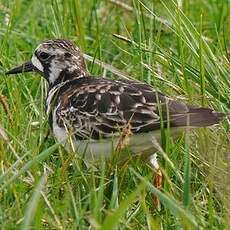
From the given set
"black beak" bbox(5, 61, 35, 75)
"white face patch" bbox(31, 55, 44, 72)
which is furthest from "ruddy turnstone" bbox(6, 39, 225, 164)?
"black beak" bbox(5, 61, 35, 75)

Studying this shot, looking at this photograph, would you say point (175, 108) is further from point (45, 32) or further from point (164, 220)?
point (45, 32)

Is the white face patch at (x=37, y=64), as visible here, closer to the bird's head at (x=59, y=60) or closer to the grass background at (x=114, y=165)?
the bird's head at (x=59, y=60)

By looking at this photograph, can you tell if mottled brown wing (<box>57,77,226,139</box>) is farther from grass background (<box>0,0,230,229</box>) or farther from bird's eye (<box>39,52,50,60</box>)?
bird's eye (<box>39,52,50,60</box>)

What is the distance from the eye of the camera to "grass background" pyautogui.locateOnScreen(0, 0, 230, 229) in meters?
2.68

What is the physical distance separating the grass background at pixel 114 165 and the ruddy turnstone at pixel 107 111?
0.16 metres

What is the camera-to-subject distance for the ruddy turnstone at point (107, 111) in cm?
341

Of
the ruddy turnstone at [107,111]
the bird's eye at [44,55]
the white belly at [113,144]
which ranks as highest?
the bird's eye at [44,55]

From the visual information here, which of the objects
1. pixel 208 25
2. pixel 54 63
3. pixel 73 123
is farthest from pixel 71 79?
pixel 208 25

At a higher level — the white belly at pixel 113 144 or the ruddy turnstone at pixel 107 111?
the ruddy turnstone at pixel 107 111

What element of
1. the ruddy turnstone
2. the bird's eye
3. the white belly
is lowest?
the white belly

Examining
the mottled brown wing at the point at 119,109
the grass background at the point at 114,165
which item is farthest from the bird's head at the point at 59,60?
the mottled brown wing at the point at 119,109

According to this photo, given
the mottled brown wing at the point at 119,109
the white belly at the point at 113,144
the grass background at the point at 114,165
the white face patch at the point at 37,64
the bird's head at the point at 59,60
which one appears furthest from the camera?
the white face patch at the point at 37,64

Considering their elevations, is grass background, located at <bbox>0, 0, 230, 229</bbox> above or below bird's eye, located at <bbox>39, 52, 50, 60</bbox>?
below

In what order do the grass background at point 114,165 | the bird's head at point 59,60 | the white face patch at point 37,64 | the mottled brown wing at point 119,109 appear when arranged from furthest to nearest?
1. the white face patch at point 37,64
2. the bird's head at point 59,60
3. the mottled brown wing at point 119,109
4. the grass background at point 114,165
